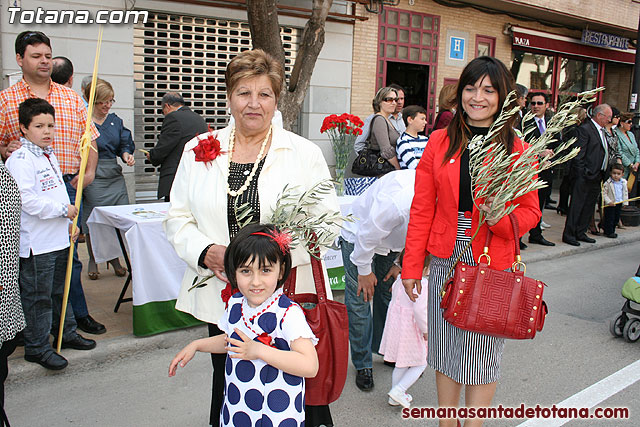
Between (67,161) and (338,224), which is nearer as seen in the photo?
(338,224)

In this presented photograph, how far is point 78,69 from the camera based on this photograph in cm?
842

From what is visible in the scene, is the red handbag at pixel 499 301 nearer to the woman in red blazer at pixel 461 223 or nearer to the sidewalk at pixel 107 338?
the woman in red blazer at pixel 461 223

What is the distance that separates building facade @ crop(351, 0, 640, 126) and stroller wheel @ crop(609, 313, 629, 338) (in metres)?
7.66

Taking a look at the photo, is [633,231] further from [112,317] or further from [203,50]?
[112,317]

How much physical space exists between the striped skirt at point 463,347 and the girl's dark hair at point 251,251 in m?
0.89

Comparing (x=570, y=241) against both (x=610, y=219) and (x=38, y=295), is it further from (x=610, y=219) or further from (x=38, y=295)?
(x=38, y=295)

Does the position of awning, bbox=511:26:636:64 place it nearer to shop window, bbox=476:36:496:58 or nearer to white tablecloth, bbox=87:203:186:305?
shop window, bbox=476:36:496:58

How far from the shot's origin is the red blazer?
2662 millimetres

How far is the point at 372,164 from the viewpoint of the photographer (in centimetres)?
666

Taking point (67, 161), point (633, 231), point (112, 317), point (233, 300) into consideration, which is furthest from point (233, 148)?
point (633, 231)

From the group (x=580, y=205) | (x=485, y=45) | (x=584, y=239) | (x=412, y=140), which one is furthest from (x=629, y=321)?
(x=485, y=45)

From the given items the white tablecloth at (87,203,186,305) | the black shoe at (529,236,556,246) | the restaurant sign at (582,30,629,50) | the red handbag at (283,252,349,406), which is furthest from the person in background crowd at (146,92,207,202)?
the restaurant sign at (582,30,629,50)

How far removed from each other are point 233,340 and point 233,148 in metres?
0.94

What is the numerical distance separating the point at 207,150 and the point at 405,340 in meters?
1.87
